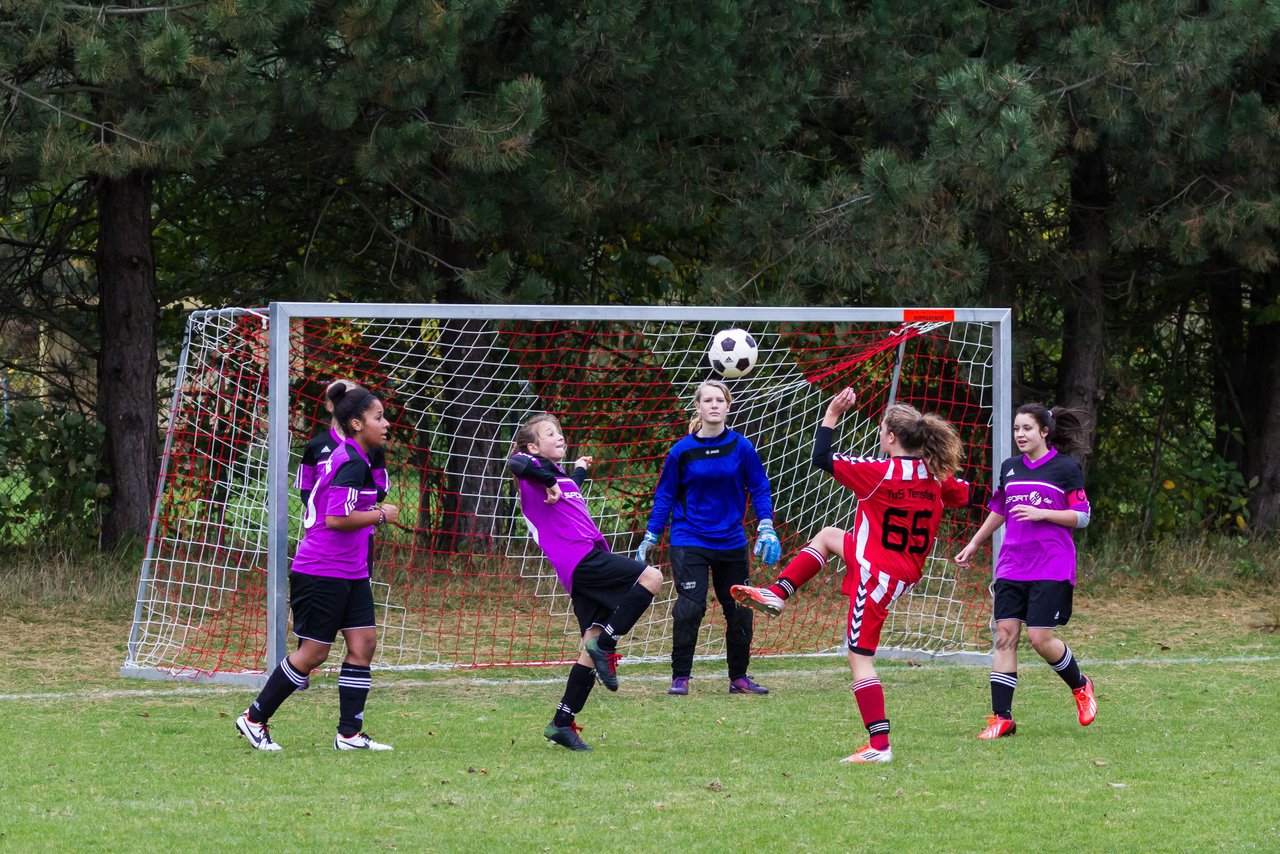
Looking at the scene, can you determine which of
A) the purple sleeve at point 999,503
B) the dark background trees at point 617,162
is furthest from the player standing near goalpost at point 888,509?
the dark background trees at point 617,162

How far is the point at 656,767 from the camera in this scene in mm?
6168

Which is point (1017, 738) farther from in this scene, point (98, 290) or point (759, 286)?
point (98, 290)

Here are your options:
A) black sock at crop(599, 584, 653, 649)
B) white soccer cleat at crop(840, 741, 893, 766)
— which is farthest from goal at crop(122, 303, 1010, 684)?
→ white soccer cleat at crop(840, 741, 893, 766)

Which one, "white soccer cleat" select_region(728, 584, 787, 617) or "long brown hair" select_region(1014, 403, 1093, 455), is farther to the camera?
"long brown hair" select_region(1014, 403, 1093, 455)

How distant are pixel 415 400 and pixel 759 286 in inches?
114

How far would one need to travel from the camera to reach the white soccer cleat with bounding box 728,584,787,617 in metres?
6.63

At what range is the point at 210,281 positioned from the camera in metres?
13.3

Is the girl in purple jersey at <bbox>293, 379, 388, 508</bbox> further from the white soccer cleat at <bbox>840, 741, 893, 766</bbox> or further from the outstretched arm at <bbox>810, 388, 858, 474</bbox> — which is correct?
the white soccer cleat at <bbox>840, 741, 893, 766</bbox>

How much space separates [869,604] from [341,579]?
2.20 metres

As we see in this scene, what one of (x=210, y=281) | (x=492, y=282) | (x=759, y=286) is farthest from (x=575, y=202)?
(x=210, y=281)

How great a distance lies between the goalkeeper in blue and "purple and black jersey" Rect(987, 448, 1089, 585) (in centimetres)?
146

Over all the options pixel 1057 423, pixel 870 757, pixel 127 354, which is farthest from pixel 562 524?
pixel 127 354

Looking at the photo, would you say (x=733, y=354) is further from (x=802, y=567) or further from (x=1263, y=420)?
(x=1263, y=420)

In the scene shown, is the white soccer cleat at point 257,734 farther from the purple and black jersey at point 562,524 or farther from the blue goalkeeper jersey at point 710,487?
the blue goalkeeper jersey at point 710,487
